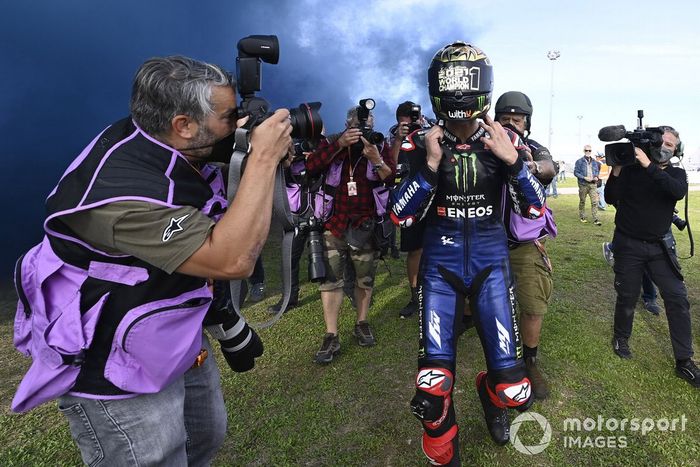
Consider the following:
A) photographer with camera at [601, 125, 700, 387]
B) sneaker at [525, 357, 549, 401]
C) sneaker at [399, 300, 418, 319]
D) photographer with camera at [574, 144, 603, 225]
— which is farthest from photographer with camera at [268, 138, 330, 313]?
photographer with camera at [574, 144, 603, 225]

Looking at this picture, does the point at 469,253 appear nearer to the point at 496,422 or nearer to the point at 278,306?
the point at 496,422

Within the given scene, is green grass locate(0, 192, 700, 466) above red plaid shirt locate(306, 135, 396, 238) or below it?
below

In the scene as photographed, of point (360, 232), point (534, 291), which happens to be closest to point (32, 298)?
point (360, 232)

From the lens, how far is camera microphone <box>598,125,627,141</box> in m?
3.32

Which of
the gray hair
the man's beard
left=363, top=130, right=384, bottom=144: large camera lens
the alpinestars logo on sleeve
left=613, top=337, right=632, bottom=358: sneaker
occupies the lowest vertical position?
left=613, top=337, right=632, bottom=358: sneaker

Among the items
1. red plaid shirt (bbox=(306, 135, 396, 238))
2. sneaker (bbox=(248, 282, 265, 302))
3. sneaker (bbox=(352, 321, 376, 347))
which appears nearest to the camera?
red plaid shirt (bbox=(306, 135, 396, 238))

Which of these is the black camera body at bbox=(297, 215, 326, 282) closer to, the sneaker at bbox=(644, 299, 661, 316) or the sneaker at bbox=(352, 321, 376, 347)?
the sneaker at bbox=(352, 321, 376, 347)

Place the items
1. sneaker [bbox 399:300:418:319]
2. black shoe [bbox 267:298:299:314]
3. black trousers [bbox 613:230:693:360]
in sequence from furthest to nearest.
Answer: black shoe [bbox 267:298:299:314], sneaker [bbox 399:300:418:319], black trousers [bbox 613:230:693:360]

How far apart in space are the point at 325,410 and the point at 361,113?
2.49 m

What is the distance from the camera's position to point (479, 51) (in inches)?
102

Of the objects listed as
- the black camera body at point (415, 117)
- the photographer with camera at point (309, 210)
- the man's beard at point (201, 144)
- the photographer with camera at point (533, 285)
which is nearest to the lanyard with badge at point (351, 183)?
Result: the photographer with camera at point (309, 210)

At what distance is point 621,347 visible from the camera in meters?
3.87

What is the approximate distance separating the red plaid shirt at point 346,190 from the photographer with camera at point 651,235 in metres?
2.09

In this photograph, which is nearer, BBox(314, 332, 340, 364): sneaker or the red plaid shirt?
BBox(314, 332, 340, 364): sneaker
